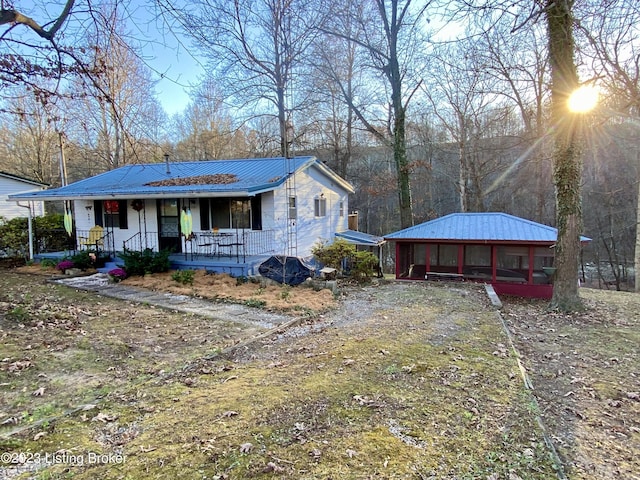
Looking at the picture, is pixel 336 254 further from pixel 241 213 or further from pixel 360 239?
pixel 360 239

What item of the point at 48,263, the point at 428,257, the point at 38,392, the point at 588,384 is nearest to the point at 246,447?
the point at 38,392

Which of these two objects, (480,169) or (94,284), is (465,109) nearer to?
(480,169)

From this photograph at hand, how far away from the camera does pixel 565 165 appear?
9297 mm

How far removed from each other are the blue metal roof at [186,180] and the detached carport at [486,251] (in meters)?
4.87

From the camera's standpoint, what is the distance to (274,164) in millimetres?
15039

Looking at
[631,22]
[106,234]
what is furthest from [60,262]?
[631,22]

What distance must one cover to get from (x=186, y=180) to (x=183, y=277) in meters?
4.42

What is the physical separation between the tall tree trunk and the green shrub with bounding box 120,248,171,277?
1119cm

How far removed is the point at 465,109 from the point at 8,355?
24758mm

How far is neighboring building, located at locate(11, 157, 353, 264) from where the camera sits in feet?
41.4

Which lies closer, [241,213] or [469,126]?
[241,213]

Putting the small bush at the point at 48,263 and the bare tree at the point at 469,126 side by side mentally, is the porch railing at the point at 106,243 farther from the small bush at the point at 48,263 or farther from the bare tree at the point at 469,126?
the bare tree at the point at 469,126

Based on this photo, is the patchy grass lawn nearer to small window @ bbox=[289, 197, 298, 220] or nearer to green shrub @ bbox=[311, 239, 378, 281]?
green shrub @ bbox=[311, 239, 378, 281]

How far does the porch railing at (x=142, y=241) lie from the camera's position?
1402 centimetres
